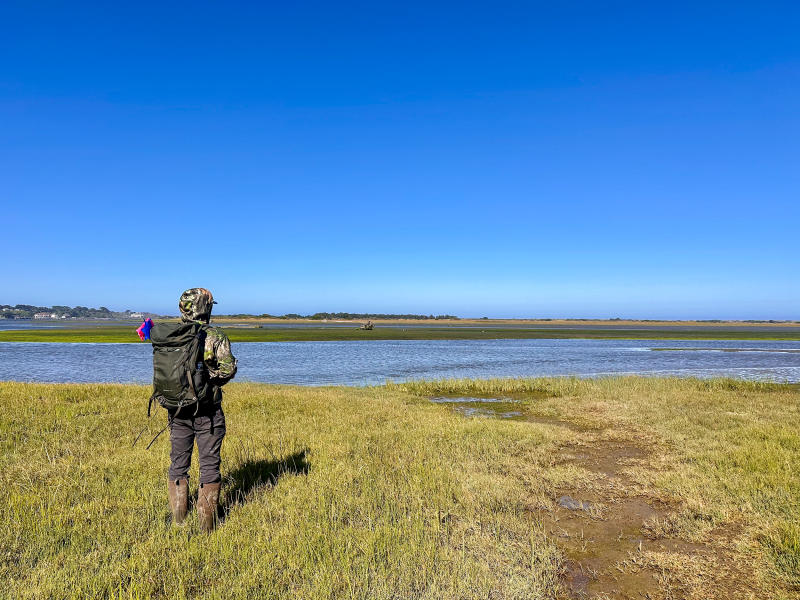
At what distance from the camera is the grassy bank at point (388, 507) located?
5.24m

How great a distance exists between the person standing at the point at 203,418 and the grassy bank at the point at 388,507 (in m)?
0.37

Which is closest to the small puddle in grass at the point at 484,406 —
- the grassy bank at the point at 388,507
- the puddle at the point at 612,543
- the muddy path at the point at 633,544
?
the grassy bank at the point at 388,507

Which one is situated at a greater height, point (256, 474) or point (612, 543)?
point (256, 474)

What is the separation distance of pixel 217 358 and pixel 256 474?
12.2ft

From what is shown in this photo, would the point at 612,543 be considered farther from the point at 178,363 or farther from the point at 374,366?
the point at 374,366

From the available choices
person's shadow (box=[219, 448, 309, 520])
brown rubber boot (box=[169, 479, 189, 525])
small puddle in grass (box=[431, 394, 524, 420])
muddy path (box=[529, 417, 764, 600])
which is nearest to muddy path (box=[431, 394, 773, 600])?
muddy path (box=[529, 417, 764, 600])

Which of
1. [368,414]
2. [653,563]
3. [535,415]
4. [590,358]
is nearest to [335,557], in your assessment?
[653,563]

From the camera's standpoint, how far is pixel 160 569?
5.34 m

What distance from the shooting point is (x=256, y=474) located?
8.89 m

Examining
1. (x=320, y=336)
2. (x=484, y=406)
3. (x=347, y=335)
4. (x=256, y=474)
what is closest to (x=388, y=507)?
(x=256, y=474)

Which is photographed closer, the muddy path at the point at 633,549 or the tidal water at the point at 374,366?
the muddy path at the point at 633,549

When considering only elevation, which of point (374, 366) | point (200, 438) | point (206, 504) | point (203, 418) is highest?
point (203, 418)

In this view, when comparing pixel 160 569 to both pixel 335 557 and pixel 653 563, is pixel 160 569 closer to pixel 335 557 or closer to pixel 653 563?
pixel 335 557

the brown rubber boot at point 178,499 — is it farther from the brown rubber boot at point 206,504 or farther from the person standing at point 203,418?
the brown rubber boot at point 206,504
